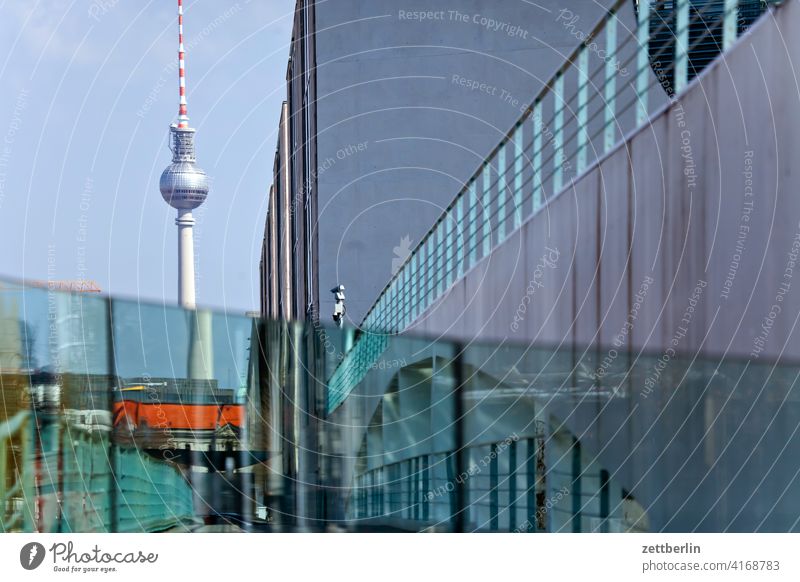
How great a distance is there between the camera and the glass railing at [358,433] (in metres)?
2.91

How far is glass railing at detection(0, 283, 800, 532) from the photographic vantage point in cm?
291

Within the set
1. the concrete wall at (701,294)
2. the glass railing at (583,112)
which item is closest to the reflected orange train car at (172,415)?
the glass railing at (583,112)

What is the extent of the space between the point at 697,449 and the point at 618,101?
1203 mm

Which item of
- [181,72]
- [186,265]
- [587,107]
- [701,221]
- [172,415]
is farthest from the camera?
[186,265]

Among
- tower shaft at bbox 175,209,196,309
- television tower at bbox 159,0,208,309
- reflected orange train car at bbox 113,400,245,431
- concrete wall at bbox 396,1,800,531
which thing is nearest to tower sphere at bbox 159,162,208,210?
television tower at bbox 159,0,208,309

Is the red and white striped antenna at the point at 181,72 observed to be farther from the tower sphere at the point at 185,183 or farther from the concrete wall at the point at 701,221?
the concrete wall at the point at 701,221

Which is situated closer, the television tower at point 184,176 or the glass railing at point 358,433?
the glass railing at point 358,433

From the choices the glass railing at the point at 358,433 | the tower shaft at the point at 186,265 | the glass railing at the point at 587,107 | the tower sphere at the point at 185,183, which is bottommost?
the glass railing at the point at 358,433

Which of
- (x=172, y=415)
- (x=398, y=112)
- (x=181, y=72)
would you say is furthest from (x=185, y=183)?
(x=398, y=112)

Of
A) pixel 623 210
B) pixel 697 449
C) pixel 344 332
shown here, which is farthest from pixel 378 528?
pixel 623 210

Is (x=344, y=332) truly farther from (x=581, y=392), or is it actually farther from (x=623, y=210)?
(x=623, y=210)

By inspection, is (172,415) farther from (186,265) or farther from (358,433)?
(186,265)

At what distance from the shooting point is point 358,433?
11.4 feet
